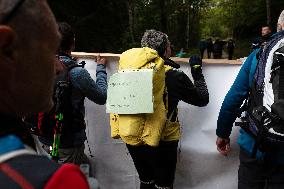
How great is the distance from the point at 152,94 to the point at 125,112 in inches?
10.3

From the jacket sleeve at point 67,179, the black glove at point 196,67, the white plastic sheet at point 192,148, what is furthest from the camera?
the white plastic sheet at point 192,148

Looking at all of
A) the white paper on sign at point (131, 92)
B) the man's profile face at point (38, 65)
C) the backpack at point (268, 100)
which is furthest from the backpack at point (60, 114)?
the man's profile face at point (38, 65)

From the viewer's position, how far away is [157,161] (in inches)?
144

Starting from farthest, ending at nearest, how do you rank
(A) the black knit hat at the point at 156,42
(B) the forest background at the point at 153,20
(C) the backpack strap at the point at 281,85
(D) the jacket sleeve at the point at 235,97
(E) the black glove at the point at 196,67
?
(B) the forest background at the point at 153,20, (E) the black glove at the point at 196,67, (A) the black knit hat at the point at 156,42, (D) the jacket sleeve at the point at 235,97, (C) the backpack strap at the point at 281,85

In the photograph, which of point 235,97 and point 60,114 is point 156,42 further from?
point 60,114

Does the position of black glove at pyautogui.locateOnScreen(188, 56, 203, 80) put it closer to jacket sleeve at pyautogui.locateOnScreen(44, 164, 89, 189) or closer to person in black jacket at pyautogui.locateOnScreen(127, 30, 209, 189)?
person in black jacket at pyautogui.locateOnScreen(127, 30, 209, 189)

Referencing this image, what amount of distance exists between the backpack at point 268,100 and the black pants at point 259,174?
14 cm

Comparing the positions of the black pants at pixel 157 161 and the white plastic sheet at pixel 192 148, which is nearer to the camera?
the black pants at pixel 157 161

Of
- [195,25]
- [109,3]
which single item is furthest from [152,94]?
[195,25]

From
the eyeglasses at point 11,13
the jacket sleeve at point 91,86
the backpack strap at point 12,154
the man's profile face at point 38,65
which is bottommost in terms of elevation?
the jacket sleeve at point 91,86

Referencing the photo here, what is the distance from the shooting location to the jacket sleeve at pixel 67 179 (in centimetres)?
87

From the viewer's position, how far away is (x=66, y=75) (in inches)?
130

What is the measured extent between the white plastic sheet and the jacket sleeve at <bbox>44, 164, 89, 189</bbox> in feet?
10.5

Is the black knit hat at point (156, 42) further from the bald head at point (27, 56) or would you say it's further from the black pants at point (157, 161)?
the bald head at point (27, 56)
